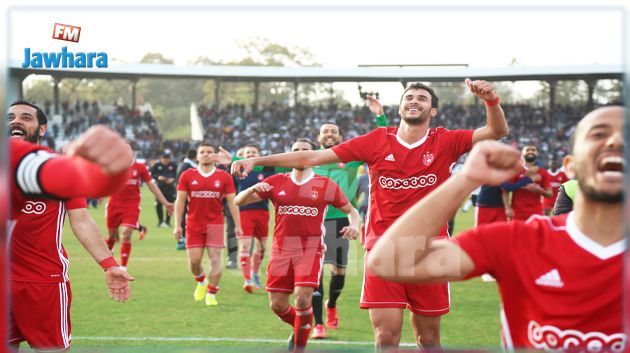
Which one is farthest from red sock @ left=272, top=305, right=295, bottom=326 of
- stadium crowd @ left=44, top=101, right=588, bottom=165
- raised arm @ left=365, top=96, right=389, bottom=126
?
stadium crowd @ left=44, top=101, right=588, bottom=165

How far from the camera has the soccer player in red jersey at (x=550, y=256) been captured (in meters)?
2.65

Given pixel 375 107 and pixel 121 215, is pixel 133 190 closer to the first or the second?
pixel 121 215

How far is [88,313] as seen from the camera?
1022 cm

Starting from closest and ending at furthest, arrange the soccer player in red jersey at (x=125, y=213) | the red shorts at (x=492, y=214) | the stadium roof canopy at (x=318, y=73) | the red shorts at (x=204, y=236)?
1. the red shorts at (x=204, y=236)
2. the red shorts at (x=492, y=214)
3. the soccer player in red jersey at (x=125, y=213)
4. the stadium roof canopy at (x=318, y=73)

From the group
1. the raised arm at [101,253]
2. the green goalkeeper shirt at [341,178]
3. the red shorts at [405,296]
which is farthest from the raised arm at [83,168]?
the green goalkeeper shirt at [341,178]

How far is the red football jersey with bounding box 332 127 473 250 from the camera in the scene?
253 inches

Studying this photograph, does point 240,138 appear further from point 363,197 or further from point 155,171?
point 363,197

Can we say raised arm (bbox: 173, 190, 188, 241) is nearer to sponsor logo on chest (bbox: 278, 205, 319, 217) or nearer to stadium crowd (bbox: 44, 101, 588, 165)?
sponsor logo on chest (bbox: 278, 205, 319, 217)

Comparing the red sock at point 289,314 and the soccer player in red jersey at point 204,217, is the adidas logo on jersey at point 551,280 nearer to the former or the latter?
the red sock at point 289,314

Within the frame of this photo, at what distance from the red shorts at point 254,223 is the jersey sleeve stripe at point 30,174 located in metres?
9.97

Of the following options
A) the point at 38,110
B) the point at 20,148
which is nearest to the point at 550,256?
the point at 20,148

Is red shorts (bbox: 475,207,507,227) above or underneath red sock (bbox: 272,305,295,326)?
above

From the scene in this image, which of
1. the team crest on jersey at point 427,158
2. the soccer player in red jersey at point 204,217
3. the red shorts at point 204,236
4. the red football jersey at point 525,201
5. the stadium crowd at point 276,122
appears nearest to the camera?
the team crest on jersey at point 427,158

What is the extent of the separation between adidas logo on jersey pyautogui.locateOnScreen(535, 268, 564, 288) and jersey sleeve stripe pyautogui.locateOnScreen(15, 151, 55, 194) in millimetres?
1759
